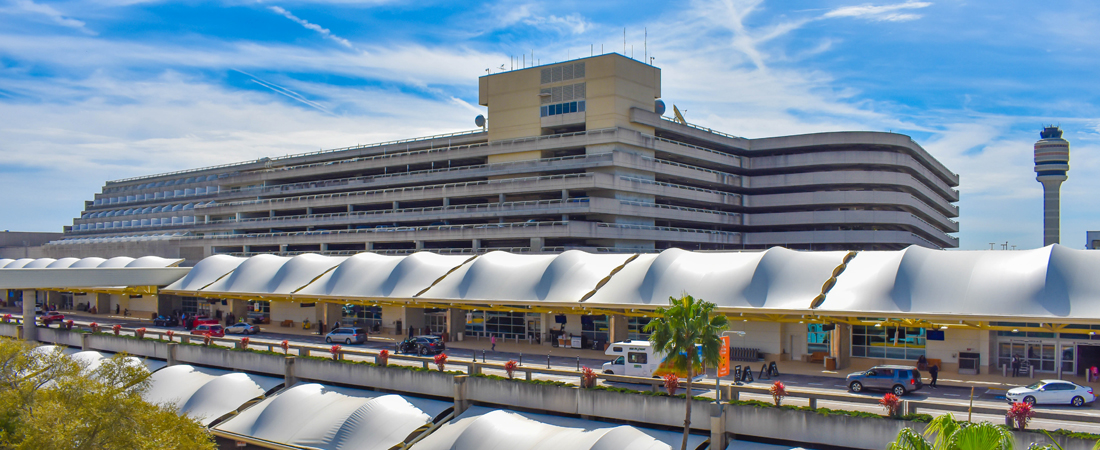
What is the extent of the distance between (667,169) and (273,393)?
59.0 metres

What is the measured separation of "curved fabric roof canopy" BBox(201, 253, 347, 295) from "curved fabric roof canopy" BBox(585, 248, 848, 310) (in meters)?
30.7

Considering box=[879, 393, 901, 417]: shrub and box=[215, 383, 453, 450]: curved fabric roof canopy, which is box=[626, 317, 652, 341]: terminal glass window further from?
box=[879, 393, 901, 417]: shrub

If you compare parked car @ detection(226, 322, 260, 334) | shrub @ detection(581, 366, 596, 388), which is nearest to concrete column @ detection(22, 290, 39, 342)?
parked car @ detection(226, 322, 260, 334)

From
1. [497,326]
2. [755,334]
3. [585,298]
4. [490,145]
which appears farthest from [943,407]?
[490,145]

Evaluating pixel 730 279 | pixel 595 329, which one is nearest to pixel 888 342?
pixel 730 279

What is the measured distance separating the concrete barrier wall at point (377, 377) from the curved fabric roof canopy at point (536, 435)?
2.69 m

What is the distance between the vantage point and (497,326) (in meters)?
61.9

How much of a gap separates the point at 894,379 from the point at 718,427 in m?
9.56

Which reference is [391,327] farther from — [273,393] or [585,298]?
[585,298]

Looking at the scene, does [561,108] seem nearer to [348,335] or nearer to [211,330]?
[348,335]

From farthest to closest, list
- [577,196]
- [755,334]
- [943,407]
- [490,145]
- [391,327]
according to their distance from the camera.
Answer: [490,145]
[577,196]
[391,327]
[755,334]
[943,407]

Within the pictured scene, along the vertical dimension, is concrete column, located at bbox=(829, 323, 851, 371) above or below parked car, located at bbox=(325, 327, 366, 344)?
above

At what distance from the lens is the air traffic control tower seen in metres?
176

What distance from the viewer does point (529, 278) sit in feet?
181
